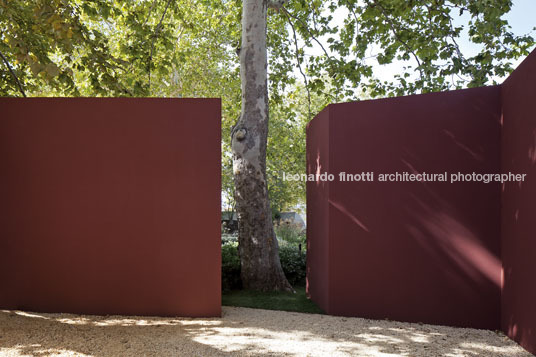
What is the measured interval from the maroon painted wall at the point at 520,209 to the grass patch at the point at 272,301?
204 centimetres

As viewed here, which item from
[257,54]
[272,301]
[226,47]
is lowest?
[272,301]

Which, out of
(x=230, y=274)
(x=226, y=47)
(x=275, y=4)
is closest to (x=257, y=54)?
(x=275, y=4)

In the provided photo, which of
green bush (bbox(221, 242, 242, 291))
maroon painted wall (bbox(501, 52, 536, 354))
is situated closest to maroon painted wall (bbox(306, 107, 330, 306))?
green bush (bbox(221, 242, 242, 291))

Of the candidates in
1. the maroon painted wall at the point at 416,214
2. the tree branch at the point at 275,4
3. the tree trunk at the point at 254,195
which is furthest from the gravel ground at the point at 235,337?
the tree branch at the point at 275,4

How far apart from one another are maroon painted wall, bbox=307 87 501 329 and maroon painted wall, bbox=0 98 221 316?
1.41 metres

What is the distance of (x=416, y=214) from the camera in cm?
472

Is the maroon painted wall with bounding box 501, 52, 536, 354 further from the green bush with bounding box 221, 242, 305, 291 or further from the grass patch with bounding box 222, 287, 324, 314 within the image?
the green bush with bounding box 221, 242, 305, 291

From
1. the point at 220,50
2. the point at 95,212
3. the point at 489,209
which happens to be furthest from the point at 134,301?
the point at 220,50

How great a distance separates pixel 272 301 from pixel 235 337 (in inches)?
74.4

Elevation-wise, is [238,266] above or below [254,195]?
below

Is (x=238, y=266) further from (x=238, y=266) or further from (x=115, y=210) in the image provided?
(x=115, y=210)

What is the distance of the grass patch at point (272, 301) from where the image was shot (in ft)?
18.3

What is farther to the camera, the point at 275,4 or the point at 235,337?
the point at 275,4

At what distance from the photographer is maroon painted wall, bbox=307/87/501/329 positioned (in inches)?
179
